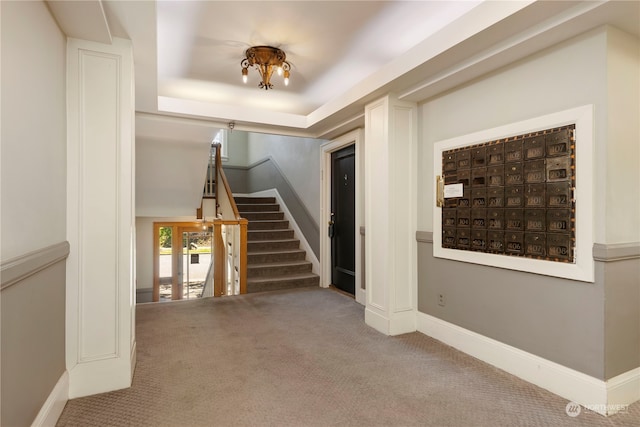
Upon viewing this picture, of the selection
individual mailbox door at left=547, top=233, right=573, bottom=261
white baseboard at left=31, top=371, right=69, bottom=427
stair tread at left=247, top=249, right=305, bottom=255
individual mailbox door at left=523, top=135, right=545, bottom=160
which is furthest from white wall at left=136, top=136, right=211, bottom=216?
individual mailbox door at left=547, top=233, right=573, bottom=261

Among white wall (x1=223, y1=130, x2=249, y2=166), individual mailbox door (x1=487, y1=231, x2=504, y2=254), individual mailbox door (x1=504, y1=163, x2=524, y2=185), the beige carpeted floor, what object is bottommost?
the beige carpeted floor

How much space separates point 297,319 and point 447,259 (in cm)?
156

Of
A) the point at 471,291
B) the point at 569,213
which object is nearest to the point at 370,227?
the point at 471,291

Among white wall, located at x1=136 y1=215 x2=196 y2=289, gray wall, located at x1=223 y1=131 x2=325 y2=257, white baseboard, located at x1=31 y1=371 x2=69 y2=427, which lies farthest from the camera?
white wall, located at x1=136 y1=215 x2=196 y2=289

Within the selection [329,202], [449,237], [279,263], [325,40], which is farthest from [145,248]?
[449,237]

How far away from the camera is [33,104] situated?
153 centimetres

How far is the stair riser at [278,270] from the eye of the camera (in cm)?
483

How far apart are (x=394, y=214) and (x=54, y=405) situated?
2.59 metres

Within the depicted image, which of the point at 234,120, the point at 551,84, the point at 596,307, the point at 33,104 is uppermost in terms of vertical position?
the point at 234,120

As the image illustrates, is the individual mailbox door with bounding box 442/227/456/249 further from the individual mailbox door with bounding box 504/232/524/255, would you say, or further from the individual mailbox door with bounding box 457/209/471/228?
the individual mailbox door with bounding box 504/232/524/255

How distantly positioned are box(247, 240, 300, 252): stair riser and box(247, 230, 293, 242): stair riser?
181mm

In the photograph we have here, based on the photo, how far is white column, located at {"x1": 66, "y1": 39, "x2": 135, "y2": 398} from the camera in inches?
79.9

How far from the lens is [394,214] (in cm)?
309

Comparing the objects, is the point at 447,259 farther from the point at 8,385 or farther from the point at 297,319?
the point at 8,385
